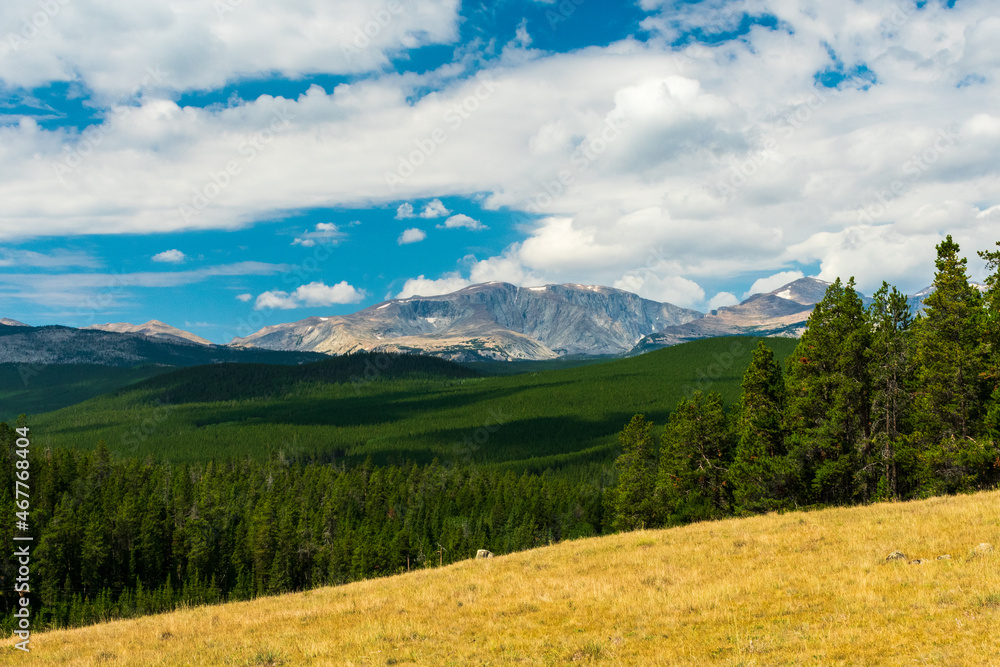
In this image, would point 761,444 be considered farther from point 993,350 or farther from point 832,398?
point 993,350

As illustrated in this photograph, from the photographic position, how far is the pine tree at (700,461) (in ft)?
158

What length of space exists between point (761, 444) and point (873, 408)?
7.46 metres

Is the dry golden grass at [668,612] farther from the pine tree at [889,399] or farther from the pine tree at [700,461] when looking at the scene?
the pine tree at [700,461]

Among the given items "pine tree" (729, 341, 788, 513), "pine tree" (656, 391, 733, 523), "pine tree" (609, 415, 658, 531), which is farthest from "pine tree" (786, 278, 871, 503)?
"pine tree" (609, 415, 658, 531)

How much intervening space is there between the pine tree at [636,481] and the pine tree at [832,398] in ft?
49.4

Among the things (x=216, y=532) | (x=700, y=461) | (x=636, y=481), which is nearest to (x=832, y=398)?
(x=700, y=461)

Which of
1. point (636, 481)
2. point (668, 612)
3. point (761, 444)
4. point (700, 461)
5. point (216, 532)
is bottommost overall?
point (216, 532)

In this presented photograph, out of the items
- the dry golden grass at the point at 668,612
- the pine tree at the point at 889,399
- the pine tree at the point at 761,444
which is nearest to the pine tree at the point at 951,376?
the pine tree at the point at 889,399

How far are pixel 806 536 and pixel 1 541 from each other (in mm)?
87972

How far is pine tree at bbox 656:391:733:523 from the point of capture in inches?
1900

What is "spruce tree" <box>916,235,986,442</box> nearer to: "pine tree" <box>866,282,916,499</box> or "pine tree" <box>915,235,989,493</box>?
"pine tree" <box>915,235,989,493</box>

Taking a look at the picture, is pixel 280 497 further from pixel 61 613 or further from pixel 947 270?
pixel 947 270

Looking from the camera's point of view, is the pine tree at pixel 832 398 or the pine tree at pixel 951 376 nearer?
the pine tree at pixel 951 376

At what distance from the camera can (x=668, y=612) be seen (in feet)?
57.9
